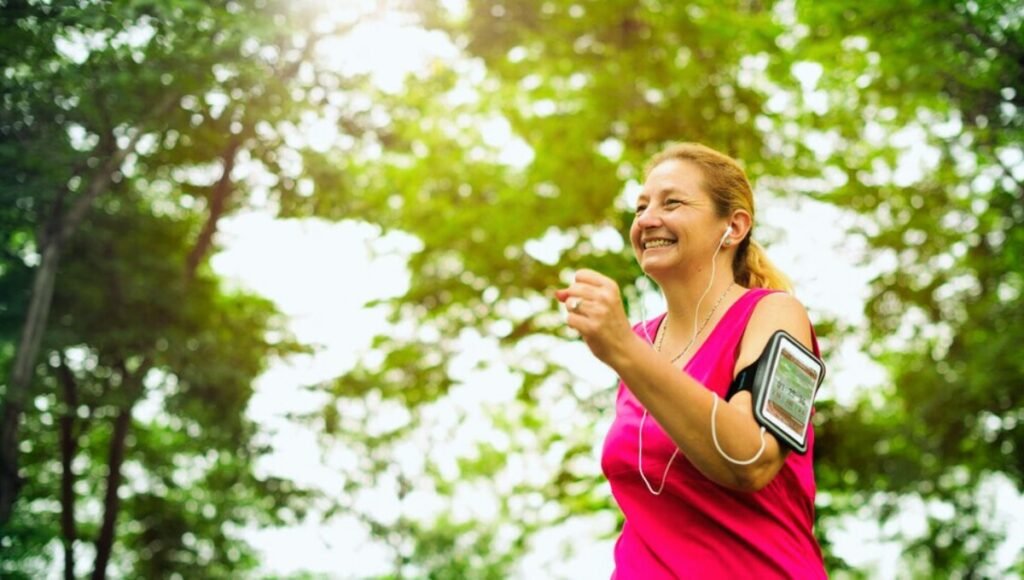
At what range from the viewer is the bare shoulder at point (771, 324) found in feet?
5.00

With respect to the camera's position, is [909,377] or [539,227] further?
[909,377]

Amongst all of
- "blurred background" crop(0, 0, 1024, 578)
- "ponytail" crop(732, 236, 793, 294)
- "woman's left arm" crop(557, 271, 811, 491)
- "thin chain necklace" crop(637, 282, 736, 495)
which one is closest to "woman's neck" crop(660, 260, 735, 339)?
"thin chain necklace" crop(637, 282, 736, 495)

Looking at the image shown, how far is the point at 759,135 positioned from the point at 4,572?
679cm

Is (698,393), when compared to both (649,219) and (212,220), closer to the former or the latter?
(649,219)

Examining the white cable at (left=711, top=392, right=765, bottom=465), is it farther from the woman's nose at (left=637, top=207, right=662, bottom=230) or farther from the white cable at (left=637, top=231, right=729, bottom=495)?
the woman's nose at (left=637, top=207, right=662, bottom=230)

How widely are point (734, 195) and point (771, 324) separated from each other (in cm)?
34

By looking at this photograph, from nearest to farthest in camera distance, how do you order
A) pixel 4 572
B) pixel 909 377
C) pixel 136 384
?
1. pixel 4 572
2. pixel 136 384
3. pixel 909 377

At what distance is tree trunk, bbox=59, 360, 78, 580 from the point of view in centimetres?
780

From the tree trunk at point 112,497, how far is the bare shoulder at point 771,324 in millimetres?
7557

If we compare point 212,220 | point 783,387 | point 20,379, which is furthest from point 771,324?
point 212,220

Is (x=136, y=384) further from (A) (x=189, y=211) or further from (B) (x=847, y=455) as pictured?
(B) (x=847, y=455)

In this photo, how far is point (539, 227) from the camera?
8.52 metres

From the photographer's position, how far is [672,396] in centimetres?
132

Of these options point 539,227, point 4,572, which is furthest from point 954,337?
point 4,572
